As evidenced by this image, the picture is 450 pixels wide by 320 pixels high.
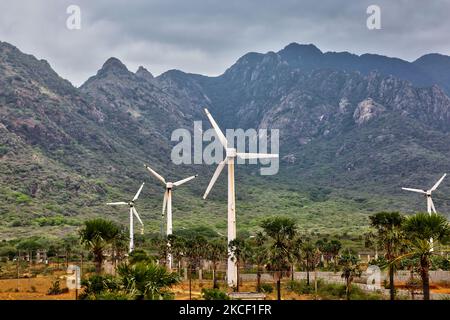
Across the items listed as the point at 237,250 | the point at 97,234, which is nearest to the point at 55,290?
the point at 237,250

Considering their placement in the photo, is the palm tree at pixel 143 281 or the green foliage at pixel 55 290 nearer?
the palm tree at pixel 143 281

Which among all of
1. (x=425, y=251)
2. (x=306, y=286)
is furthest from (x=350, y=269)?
(x=425, y=251)

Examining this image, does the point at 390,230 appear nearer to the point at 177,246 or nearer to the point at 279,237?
the point at 279,237

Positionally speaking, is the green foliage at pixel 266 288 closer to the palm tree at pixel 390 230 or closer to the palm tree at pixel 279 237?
the palm tree at pixel 279 237

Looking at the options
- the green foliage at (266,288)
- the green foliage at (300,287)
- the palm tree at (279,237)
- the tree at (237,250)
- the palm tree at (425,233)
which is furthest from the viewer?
the tree at (237,250)

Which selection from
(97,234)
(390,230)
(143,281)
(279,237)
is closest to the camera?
(143,281)

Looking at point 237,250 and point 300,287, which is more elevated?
point 237,250

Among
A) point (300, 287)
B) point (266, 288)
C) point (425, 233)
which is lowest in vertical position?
point (266, 288)

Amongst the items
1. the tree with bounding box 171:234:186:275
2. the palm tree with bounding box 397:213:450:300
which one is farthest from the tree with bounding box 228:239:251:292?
the palm tree with bounding box 397:213:450:300

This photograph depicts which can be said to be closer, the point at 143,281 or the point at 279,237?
the point at 143,281

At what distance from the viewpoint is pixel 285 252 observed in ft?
242

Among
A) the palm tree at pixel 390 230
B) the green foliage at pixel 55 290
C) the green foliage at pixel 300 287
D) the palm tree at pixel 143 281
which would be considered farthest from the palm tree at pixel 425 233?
the green foliage at pixel 55 290
